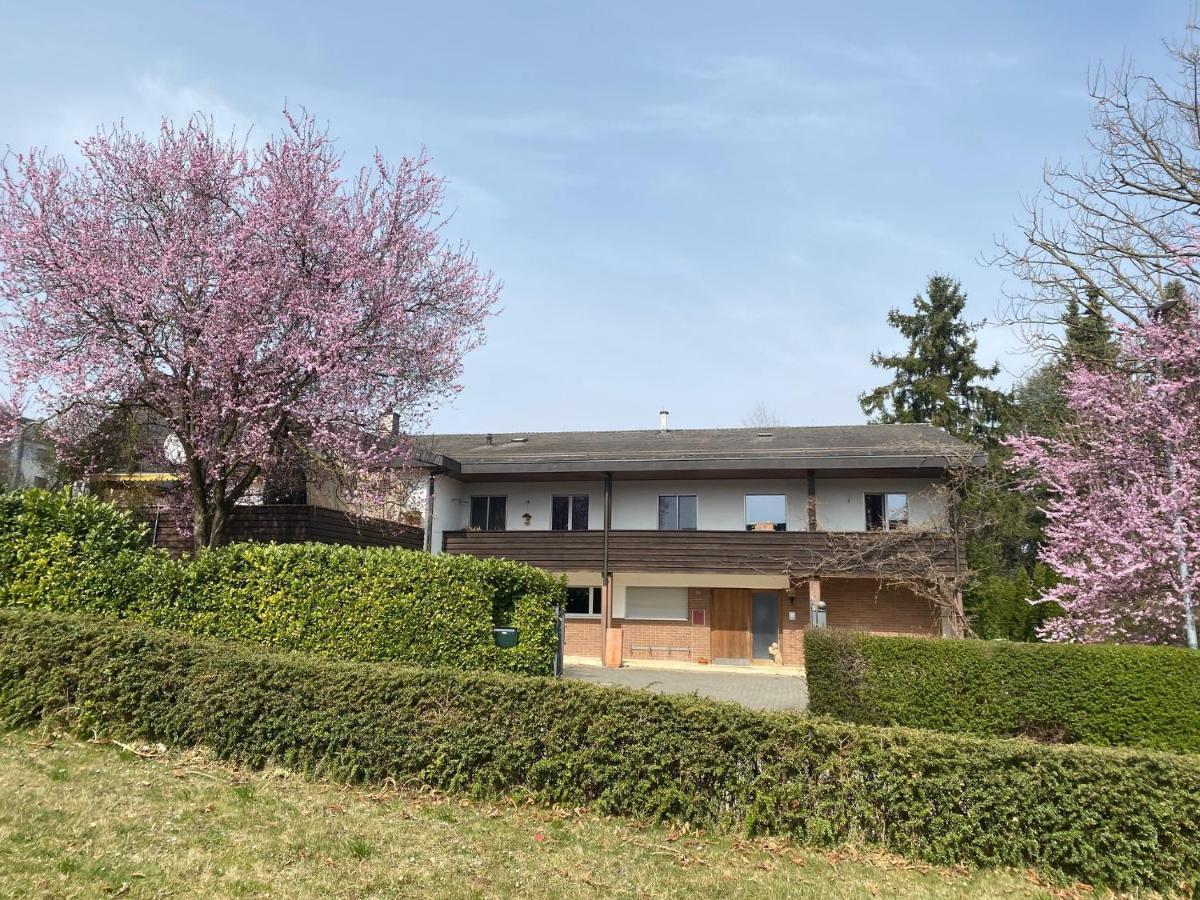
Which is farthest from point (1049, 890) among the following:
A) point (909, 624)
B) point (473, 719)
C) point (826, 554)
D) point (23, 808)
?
point (909, 624)

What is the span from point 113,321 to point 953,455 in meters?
18.5

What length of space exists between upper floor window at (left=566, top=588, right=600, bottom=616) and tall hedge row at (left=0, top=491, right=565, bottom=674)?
13219mm

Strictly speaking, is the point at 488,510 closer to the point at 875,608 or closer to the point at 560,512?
the point at 560,512

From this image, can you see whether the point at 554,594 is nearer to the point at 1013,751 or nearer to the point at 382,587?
the point at 382,587

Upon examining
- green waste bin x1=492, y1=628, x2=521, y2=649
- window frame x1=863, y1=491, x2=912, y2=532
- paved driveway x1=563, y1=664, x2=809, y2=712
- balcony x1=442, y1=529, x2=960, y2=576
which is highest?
window frame x1=863, y1=491, x2=912, y2=532

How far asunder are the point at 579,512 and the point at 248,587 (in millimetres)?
14984

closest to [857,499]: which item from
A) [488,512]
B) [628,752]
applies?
[488,512]

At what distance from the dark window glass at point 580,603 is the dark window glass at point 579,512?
1.97 meters

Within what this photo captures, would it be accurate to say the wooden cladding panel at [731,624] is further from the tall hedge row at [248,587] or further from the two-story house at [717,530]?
the tall hedge row at [248,587]

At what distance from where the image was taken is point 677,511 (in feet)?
76.6

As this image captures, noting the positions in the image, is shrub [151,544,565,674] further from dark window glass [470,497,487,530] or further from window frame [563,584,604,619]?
dark window glass [470,497,487,530]

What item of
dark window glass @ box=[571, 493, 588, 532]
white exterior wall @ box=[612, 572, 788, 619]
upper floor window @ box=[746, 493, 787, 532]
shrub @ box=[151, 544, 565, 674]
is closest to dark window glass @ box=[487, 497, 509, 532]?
dark window glass @ box=[571, 493, 588, 532]

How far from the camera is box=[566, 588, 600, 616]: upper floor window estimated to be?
23.7 metres

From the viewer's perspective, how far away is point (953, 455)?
20203 millimetres
